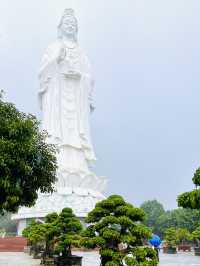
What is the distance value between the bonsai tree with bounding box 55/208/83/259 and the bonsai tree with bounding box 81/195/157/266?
10.2 feet

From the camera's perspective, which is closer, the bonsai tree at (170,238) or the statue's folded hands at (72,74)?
the bonsai tree at (170,238)

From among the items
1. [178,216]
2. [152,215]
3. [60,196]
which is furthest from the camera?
[152,215]

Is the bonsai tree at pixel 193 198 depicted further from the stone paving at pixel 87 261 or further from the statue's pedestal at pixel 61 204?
the statue's pedestal at pixel 61 204

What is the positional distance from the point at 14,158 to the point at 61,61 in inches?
1054

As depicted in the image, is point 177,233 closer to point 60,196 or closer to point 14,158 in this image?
point 60,196

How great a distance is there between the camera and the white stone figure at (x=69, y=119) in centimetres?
3412

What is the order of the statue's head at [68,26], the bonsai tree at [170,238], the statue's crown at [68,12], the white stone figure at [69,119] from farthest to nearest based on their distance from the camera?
1. the statue's crown at [68,12]
2. the statue's head at [68,26]
3. the white stone figure at [69,119]
4. the bonsai tree at [170,238]

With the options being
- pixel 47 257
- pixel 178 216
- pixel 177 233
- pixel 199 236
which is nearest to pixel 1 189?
pixel 47 257

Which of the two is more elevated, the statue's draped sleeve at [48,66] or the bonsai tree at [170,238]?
the statue's draped sleeve at [48,66]

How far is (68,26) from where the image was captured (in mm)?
37156

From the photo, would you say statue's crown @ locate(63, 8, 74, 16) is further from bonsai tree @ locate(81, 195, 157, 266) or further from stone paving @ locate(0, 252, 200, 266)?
bonsai tree @ locate(81, 195, 157, 266)

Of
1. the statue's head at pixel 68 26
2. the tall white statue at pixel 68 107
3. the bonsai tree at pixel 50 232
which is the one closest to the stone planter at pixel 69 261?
the bonsai tree at pixel 50 232

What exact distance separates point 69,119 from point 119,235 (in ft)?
87.6

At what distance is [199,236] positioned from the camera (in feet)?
72.7
